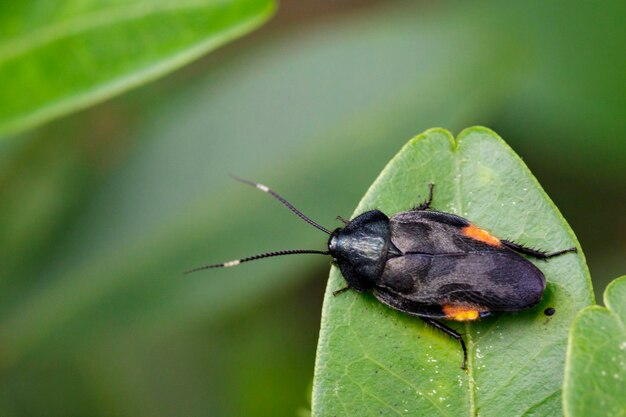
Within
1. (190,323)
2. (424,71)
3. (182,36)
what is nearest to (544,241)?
(182,36)

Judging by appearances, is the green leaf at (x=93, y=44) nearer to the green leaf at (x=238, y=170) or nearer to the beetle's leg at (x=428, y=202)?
the beetle's leg at (x=428, y=202)

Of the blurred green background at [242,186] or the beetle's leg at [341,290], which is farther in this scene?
the blurred green background at [242,186]

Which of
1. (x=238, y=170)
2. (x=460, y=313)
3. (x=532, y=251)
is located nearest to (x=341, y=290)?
(x=460, y=313)

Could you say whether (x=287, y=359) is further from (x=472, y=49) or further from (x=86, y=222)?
(x=472, y=49)

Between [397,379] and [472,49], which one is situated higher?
[472,49]

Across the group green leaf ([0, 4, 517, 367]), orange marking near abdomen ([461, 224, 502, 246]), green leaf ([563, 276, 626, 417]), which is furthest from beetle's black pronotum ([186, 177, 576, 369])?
green leaf ([0, 4, 517, 367])

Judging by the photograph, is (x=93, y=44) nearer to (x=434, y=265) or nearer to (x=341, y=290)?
(x=341, y=290)

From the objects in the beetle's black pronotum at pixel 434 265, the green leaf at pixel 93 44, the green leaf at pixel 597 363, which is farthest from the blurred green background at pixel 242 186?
the green leaf at pixel 597 363
